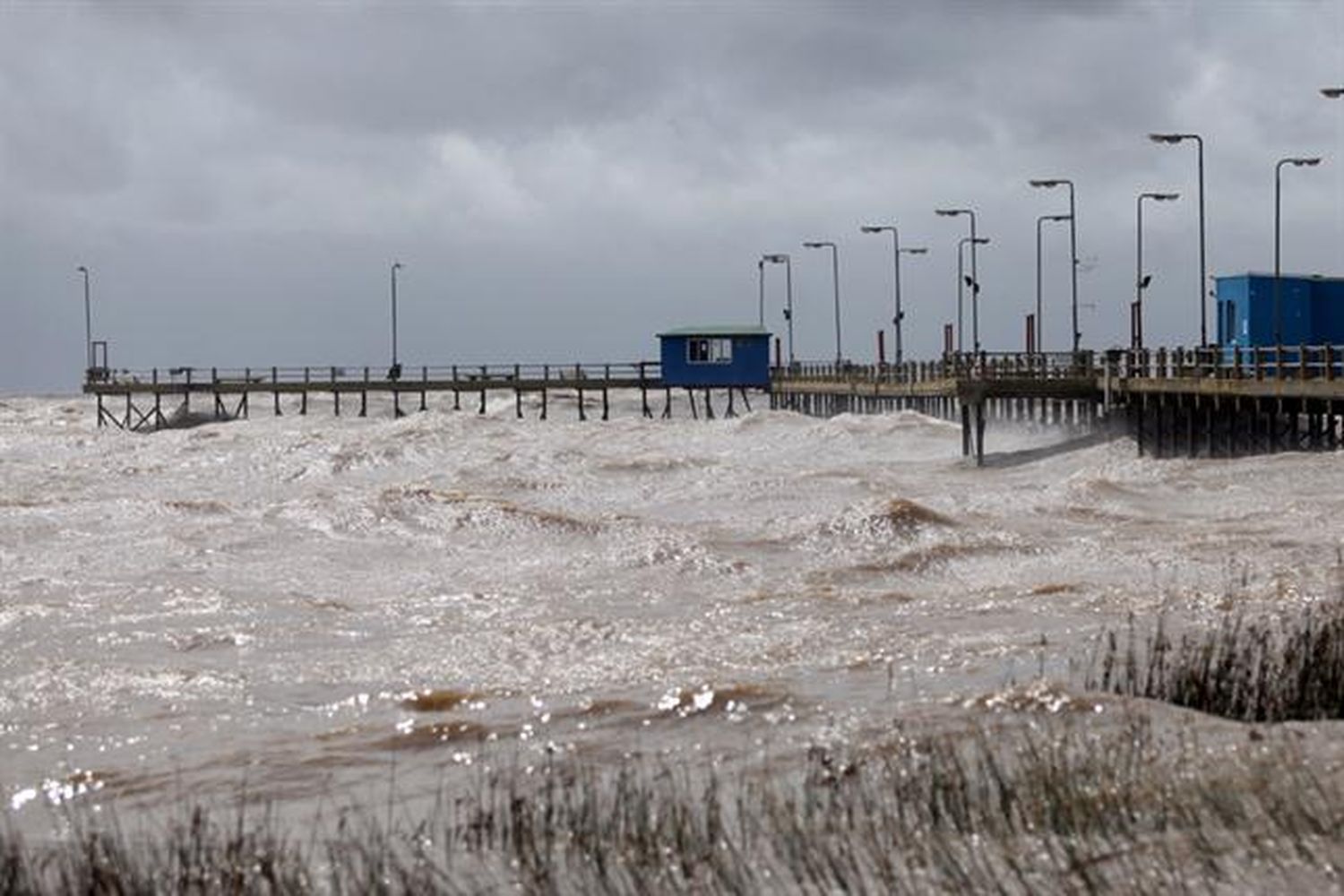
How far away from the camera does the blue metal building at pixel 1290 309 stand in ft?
177

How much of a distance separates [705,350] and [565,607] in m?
67.0

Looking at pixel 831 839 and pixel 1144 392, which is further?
pixel 1144 392

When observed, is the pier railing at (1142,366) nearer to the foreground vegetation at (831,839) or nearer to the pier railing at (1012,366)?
the pier railing at (1012,366)

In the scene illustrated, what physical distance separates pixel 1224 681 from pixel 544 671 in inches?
233

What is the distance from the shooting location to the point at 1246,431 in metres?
46.0

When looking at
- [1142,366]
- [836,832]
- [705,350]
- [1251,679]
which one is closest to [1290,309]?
[1142,366]

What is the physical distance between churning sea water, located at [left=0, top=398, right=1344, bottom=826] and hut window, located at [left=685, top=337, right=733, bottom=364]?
40605mm

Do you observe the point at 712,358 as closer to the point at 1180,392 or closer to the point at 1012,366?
the point at 1012,366

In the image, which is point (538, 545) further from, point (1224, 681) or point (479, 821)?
point (479, 821)

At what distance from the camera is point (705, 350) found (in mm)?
87500

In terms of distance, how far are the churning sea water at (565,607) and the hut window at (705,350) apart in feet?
133

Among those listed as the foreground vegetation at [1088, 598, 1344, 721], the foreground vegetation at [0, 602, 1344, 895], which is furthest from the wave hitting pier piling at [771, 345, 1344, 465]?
the foreground vegetation at [0, 602, 1344, 895]

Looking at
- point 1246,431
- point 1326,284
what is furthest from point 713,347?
point 1246,431

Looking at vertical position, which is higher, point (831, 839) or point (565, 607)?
point (831, 839)
